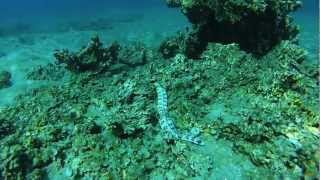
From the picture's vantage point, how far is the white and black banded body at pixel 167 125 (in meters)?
6.58

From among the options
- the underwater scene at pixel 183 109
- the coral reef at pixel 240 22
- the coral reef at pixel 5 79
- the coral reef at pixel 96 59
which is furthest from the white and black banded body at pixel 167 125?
the coral reef at pixel 5 79

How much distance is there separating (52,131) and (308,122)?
17.1ft

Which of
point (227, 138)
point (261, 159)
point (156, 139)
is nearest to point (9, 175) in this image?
point (156, 139)

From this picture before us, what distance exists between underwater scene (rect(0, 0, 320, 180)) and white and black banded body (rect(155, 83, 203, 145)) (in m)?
0.02

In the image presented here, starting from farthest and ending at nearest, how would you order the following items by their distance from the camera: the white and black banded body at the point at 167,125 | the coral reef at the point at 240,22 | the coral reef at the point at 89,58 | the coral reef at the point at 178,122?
1. the coral reef at the point at 89,58
2. the coral reef at the point at 240,22
3. the white and black banded body at the point at 167,125
4. the coral reef at the point at 178,122

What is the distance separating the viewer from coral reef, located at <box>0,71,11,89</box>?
11.1 meters

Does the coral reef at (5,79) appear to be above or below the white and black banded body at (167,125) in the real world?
below

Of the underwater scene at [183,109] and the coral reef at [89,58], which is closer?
the underwater scene at [183,109]

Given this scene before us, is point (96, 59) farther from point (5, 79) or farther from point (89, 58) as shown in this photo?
point (5, 79)

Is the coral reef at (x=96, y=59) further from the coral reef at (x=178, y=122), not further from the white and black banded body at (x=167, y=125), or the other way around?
the white and black banded body at (x=167, y=125)

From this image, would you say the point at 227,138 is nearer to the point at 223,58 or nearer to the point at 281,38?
the point at 223,58

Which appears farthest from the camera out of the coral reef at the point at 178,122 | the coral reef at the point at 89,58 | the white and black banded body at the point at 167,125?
the coral reef at the point at 89,58

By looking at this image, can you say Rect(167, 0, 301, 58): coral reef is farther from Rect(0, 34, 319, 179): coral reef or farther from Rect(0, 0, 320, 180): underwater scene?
Rect(0, 34, 319, 179): coral reef

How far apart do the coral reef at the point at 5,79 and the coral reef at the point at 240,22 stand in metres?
5.97
